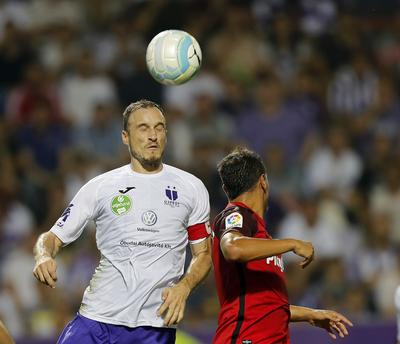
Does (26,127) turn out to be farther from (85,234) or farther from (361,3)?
(361,3)

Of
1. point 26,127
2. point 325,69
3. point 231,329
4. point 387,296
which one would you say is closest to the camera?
point 231,329

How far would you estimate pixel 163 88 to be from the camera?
44.4 ft

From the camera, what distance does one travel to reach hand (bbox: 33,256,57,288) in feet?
20.0

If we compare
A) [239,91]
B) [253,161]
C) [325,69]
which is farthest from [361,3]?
[253,161]

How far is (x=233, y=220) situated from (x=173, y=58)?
1.70 m

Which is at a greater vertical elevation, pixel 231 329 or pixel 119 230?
pixel 119 230

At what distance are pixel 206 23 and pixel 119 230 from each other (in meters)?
8.06

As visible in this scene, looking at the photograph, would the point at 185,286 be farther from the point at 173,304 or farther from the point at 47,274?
the point at 47,274

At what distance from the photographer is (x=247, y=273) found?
6395mm

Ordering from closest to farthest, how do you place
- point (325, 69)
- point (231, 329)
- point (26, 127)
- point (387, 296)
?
point (231, 329) < point (387, 296) < point (26, 127) < point (325, 69)

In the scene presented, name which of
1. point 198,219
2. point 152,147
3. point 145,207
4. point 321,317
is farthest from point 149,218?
point 321,317

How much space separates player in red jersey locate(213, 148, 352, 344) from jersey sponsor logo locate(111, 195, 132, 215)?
1.90 feet

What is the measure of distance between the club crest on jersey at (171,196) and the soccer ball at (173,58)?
3.61 ft

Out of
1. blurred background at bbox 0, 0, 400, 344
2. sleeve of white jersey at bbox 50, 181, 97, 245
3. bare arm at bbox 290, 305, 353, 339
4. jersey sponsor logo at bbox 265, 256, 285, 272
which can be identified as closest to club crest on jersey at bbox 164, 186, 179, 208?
sleeve of white jersey at bbox 50, 181, 97, 245
